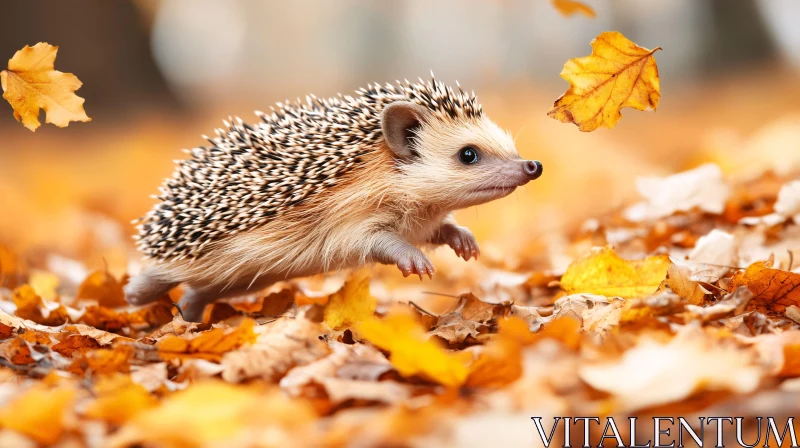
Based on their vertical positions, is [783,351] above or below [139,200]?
below

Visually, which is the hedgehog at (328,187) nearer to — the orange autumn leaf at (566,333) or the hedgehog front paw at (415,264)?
the hedgehog front paw at (415,264)

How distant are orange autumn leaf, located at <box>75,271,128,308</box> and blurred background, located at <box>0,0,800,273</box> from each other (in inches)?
84.4

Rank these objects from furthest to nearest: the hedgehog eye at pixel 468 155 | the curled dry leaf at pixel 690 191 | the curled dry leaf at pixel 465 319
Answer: the curled dry leaf at pixel 690 191
the hedgehog eye at pixel 468 155
the curled dry leaf at pixel 465 319

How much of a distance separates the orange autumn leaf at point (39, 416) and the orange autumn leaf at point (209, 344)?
759 mm

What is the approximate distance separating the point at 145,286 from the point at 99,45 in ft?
31.3

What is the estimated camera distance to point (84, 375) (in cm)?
271

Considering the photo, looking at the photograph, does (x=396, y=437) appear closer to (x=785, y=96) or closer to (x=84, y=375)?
(x=84, y=375)

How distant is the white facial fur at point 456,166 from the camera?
411 cm

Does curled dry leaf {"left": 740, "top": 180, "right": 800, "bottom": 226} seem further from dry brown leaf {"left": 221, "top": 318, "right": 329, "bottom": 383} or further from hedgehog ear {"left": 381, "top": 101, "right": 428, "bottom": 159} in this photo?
dry brown leaf {"left": 221, "top": 318, "right": 329, "bottom": 383}

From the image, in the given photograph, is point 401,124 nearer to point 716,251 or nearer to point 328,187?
point 328,187

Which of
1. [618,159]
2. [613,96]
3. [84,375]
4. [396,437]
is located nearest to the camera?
[396,437]

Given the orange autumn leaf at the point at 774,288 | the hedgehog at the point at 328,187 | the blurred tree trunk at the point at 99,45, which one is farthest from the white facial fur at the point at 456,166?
the blurred tree trunk at the point at 99,45

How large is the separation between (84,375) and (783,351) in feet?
7.92

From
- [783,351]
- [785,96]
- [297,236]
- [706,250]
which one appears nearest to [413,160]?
[297,236]
